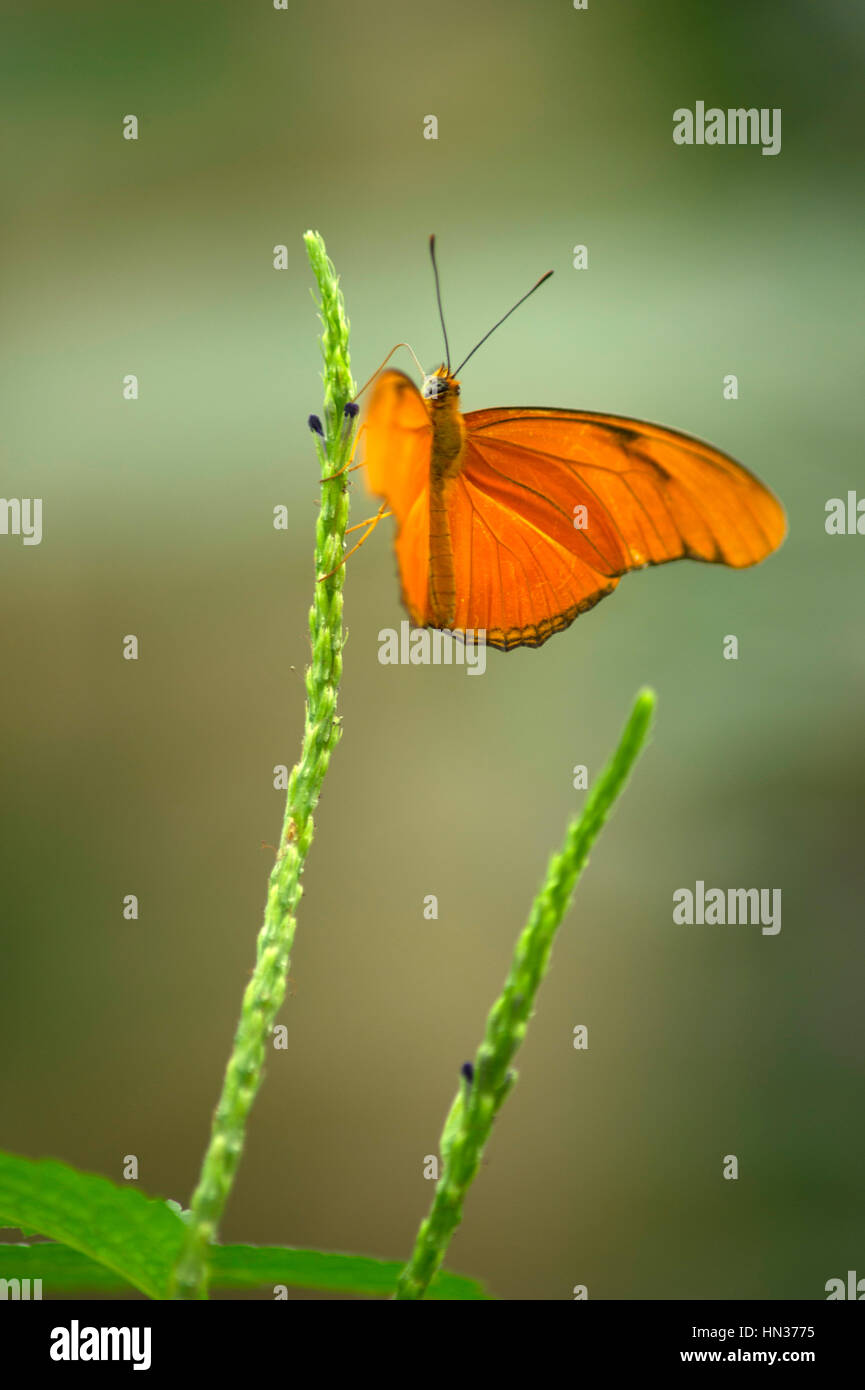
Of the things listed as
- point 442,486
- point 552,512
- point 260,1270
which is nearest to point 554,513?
point 552,512

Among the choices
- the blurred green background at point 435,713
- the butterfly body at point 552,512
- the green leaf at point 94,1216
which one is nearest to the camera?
the green leaf at point 94,1216

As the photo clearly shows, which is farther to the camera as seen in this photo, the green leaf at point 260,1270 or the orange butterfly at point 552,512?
the orange butterfly at point 552,512

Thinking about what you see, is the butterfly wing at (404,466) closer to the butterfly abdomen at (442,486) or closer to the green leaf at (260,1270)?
the butterfly abdomen at (442,486)

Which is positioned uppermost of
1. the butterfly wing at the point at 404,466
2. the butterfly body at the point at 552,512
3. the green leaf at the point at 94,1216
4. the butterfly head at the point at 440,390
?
the butterfly head at the point at 440,390

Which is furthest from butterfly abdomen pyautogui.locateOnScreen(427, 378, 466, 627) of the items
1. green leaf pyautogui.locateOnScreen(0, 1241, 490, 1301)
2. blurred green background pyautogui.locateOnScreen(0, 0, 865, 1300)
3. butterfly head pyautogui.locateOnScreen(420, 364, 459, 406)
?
blurred green background pyautogui.locateOnScreen(0, 0, 865, 1300)

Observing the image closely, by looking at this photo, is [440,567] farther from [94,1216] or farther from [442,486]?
[94,1216]

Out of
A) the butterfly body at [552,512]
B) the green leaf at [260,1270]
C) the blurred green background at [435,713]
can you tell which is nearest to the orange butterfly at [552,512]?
the butterfly body at [552,512]

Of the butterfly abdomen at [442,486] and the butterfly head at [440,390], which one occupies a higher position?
the butterfly head at [440,390]

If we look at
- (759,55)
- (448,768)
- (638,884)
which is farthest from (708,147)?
(638,884)

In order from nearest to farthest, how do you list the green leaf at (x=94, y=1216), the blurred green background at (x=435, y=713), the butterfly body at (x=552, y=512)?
the green leaf at (x=94, y=1216) → the butterfly body at (x=552, y=512) → the blurred green background at (x=435, y=713)

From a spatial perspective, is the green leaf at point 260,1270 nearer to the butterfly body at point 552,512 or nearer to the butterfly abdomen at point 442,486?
the butterfly body at point 552,512
